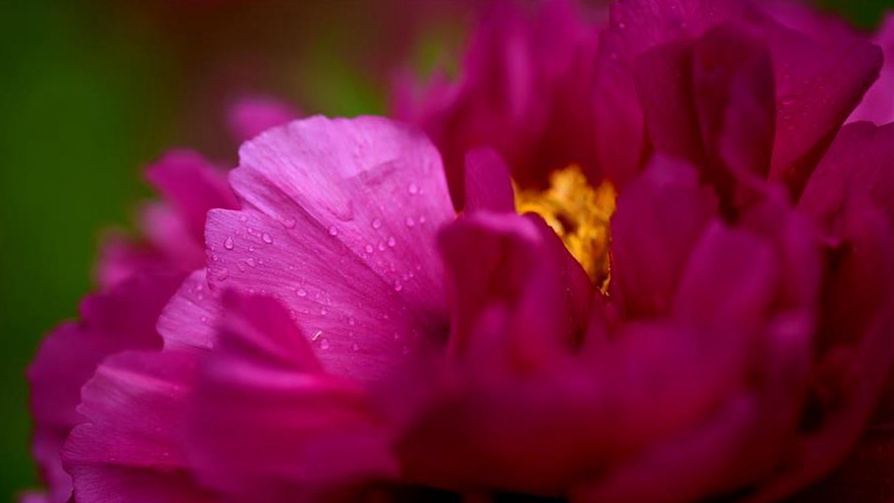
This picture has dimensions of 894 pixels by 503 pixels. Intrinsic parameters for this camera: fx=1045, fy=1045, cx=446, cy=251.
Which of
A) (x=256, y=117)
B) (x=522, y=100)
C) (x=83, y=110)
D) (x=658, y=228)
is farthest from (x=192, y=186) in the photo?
(x=83, y=110)

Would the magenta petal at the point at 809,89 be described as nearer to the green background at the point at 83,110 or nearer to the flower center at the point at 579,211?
the flower center at the point at 579,211

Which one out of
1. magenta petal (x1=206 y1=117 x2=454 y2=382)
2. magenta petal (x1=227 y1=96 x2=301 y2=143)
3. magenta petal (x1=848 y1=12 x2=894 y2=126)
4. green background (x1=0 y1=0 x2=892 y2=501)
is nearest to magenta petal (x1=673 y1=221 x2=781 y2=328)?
magenta petal (x1=206 y1=117 x2=454 y2=382)

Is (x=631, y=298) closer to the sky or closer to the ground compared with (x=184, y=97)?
closer to the ground

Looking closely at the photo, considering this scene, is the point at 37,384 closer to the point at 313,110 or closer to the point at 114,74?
the point at 313,110

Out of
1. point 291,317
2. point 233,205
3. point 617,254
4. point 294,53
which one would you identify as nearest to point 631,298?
point 617,254

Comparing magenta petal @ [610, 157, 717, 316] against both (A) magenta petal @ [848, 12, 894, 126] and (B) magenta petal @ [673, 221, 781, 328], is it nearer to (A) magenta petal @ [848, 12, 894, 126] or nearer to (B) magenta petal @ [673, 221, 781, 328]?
(B) magenta petal @ [673, 221, 781, 328]

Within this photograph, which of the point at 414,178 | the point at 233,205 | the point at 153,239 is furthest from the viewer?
the point at 153,239

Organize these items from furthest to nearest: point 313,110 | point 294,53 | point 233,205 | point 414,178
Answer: point 294,53 → point 313,110 → point 233,205 → point 414,178

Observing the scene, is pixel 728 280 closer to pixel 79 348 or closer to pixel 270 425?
pixel 270 425
